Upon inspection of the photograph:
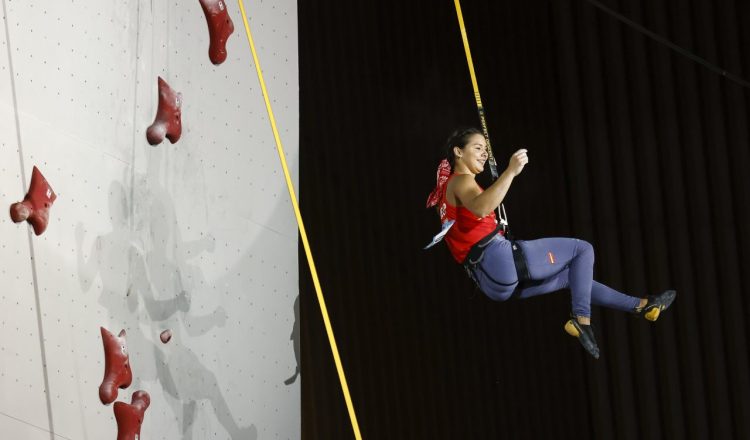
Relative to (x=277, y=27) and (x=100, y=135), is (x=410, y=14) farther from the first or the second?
(x=100, y=135)

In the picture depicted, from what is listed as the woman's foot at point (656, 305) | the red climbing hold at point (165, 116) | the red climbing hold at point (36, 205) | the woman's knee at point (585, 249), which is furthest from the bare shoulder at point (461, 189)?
the red climbing hold at point (36, 205)

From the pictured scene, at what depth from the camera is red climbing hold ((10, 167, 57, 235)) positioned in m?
3.72

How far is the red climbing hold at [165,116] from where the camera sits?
435 cm

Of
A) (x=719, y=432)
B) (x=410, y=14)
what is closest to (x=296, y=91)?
(x=410, y=14)

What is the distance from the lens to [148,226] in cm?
439

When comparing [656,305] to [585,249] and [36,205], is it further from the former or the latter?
[36,205]

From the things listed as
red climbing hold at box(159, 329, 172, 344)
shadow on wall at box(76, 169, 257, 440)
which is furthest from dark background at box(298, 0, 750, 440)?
red climbing hold at box(159, 329, 172, 344)

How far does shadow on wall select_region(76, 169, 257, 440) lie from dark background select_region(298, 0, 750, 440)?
0.79 meters

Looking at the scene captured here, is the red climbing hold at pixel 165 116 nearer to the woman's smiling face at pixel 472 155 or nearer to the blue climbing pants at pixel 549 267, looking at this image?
the woman's smiling face at pixel 472 155

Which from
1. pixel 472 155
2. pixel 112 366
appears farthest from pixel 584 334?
pixel 112 366

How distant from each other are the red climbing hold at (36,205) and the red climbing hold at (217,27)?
1.10m

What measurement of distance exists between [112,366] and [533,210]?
2.45 metres

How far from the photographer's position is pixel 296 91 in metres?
5.30

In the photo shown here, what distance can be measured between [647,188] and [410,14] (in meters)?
1.58
